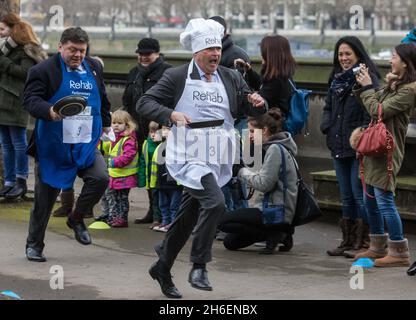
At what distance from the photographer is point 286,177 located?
32.9 feet

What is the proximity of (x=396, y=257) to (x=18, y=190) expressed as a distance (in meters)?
4.53

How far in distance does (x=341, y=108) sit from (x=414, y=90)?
0.92 m

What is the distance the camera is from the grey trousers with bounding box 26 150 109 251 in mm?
9617

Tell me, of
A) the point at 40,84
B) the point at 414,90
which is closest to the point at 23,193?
the point at 40,84

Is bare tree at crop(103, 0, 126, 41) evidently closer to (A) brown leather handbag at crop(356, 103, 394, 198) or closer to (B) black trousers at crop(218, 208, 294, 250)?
(B) black trousers at crop(218, 208, 294, 250)

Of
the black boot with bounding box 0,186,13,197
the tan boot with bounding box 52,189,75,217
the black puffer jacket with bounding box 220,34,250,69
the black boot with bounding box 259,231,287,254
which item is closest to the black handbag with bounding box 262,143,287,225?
the black boot with bounding box 259,231,287,254

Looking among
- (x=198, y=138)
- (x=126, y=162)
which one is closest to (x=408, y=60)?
(x=198, y=138)

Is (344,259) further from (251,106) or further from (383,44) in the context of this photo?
(383,44)

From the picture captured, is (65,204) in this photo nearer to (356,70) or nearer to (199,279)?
(356,70)

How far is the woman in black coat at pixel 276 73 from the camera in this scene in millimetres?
10703

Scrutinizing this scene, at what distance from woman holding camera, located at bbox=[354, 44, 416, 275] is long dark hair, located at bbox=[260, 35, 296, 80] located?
1.24 m

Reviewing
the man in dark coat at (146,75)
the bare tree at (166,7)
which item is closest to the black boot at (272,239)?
the man in dark coat at (146,75)

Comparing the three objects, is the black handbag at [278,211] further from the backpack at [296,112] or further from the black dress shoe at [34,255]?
the black dress shoe at [34,255]

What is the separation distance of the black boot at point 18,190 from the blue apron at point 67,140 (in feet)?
9.48
